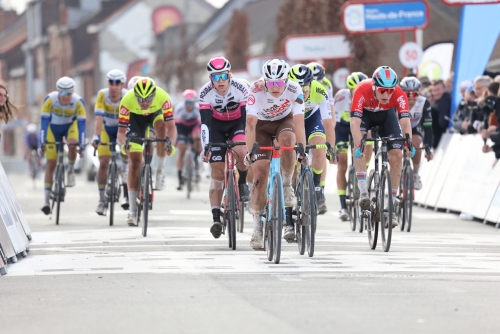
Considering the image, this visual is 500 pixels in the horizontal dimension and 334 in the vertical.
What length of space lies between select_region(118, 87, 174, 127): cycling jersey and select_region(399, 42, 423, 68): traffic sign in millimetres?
11117

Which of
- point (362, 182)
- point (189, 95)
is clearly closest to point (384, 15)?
point (189, 95)

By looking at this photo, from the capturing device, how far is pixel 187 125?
24172 mm

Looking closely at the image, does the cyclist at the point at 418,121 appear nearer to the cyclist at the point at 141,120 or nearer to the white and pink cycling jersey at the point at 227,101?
the cyclist at the point at 141,120

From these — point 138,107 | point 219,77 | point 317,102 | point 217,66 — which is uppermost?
point 217,66

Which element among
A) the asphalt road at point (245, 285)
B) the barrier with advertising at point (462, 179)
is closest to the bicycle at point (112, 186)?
the asphalt road at point (245, 285)

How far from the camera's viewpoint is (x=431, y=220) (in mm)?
18016

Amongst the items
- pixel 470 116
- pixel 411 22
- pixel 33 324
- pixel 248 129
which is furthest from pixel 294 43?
pixel 33 324

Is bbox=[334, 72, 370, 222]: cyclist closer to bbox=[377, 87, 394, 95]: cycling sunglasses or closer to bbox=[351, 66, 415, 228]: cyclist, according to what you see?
bbox=[351, 66, 415, 228]: cyclist

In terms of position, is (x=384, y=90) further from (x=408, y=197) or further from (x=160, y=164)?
(x=160, y=164)

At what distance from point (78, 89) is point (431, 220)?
84352 millimetres

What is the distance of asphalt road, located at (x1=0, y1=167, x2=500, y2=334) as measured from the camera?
7.50 metres

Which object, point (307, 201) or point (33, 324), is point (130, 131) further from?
point (33, 324)

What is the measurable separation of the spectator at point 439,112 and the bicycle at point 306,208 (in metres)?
10.1

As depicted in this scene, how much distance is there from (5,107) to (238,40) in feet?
168
